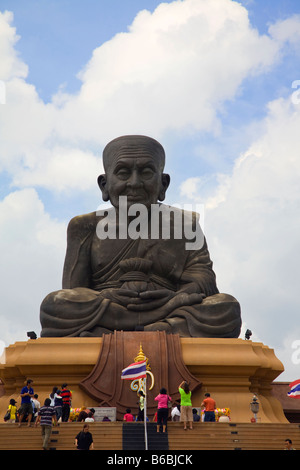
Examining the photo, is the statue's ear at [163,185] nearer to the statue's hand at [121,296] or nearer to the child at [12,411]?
the statue's hand at [121,296]

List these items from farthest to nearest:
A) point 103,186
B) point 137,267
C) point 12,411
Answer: point 103,186
point 137,267
point 12,411

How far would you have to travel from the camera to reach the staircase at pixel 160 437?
10.4 metres

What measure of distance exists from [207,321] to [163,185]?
376cm

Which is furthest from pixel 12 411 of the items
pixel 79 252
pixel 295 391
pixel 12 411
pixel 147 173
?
pixel 147 173

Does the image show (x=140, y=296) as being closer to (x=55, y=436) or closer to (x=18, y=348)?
(x=18, y=348)

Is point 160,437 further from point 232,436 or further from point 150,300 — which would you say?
point 150,300

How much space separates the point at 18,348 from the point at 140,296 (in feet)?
7.94

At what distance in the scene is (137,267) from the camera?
604 inches

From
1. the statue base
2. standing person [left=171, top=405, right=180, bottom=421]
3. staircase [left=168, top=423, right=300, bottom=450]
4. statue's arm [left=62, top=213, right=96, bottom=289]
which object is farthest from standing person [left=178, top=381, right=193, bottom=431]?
statue's arm [left=62, top=213, right=96, bottom=289]

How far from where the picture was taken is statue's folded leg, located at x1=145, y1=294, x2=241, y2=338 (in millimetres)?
14188

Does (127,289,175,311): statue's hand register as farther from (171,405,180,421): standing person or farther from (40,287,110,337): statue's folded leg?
(171,405,180,421): standing person

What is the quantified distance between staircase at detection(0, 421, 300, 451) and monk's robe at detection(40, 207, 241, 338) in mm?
3530

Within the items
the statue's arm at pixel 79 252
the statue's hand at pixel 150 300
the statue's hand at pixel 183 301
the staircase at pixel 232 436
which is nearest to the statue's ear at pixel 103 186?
the statue's arm at pixel 79 252
